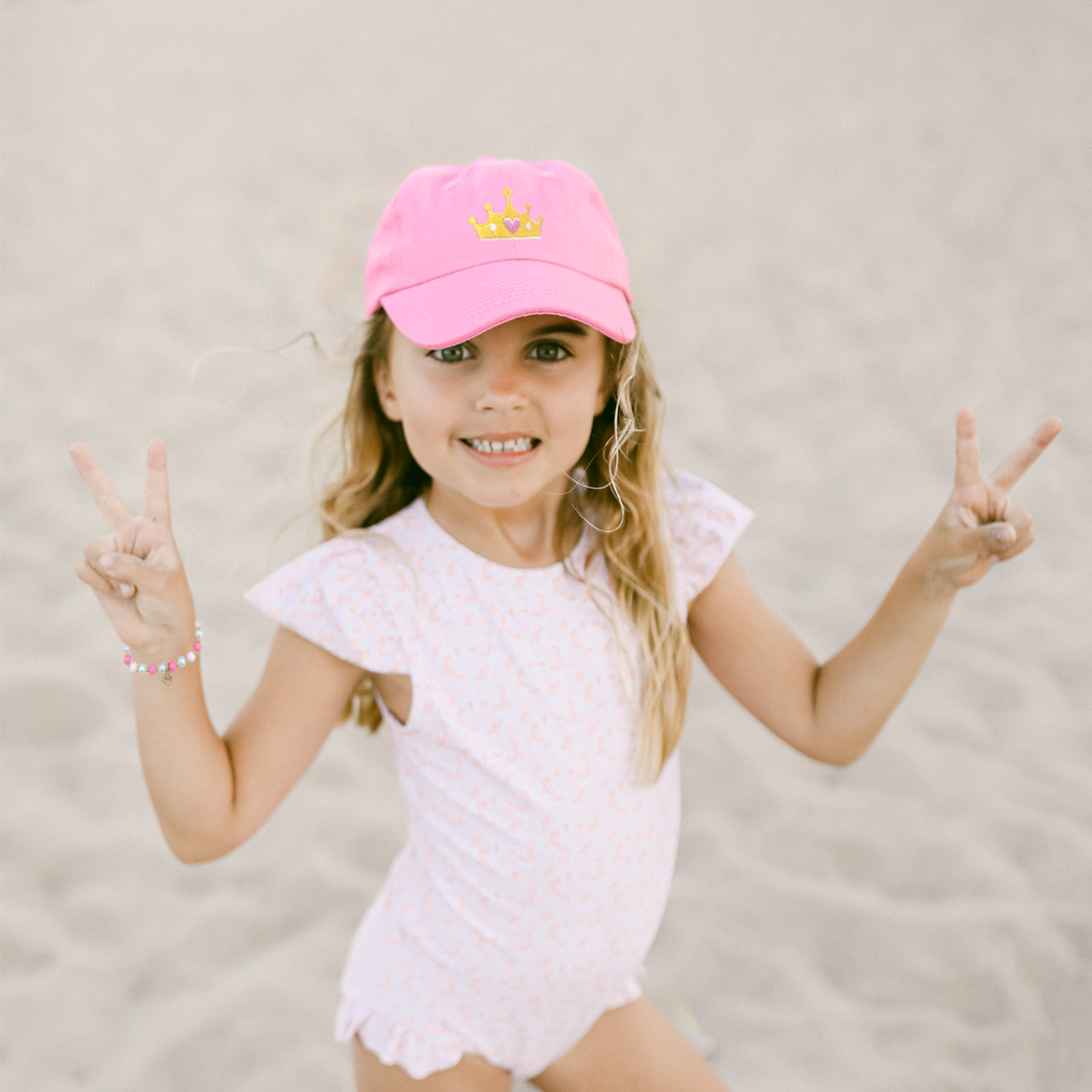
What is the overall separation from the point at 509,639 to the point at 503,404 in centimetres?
30

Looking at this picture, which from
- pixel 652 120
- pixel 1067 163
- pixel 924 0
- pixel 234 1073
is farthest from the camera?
pixel 924 0

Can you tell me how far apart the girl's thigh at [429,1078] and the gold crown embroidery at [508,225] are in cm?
102

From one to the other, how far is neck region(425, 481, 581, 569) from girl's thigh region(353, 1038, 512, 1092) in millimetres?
642

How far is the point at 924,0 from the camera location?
277 inches

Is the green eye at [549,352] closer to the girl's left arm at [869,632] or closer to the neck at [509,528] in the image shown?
the neck at [509,528]

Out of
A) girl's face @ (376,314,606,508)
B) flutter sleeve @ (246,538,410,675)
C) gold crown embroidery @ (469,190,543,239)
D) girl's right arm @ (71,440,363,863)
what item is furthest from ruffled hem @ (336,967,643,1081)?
gold crown embroidery @ (469,190,543,239)

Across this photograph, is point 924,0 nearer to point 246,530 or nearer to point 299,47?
point 299,47

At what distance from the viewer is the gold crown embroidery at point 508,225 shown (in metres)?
1.25

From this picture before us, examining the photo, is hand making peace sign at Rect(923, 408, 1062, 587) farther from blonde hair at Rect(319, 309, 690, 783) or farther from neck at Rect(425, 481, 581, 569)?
neck at Rect(425, 481, 581, 569)

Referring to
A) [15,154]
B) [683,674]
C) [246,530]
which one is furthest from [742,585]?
[15,154]

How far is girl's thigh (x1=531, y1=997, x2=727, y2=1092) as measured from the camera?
4.82 feet

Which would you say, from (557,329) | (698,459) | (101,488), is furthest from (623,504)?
(698,459)

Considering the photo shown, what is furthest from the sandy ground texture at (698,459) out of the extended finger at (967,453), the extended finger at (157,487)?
the extended finger at (967,453)

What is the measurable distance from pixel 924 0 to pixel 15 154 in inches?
216
